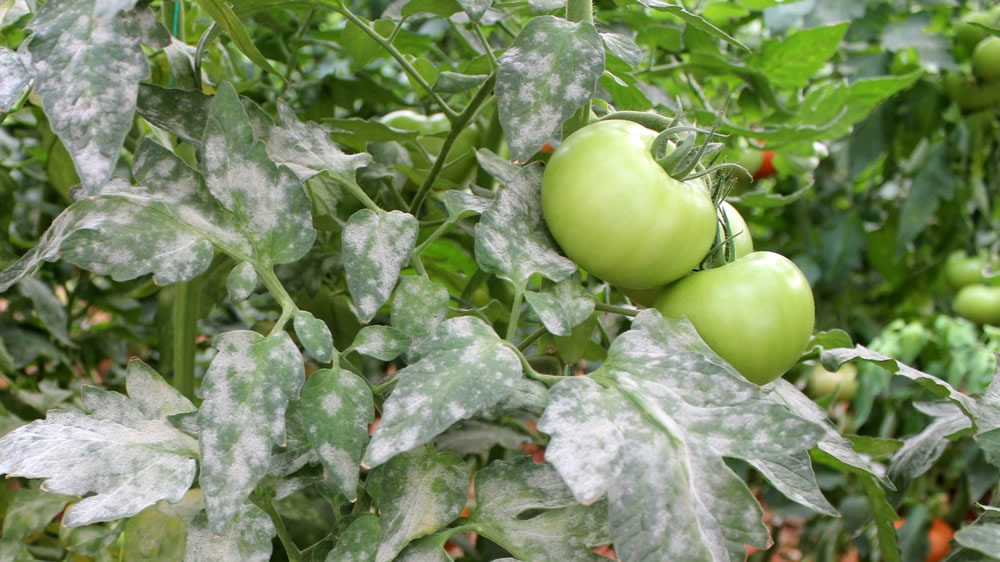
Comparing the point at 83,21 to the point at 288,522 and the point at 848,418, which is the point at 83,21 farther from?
the point at 848,418

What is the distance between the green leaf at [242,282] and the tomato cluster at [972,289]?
1.45m

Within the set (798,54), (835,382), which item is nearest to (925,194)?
(835,382)

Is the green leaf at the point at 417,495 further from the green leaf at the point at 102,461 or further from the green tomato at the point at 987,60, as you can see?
the green tomato at the point at 987,60

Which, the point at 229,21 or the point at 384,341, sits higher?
the point at 229,21

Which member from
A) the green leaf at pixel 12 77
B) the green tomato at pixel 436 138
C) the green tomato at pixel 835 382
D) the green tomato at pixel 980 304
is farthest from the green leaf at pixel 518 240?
the green tomato at pixel 980 304

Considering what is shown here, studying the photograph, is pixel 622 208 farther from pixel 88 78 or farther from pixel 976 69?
pixel 976 69

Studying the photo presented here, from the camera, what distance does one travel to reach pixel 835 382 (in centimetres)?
158

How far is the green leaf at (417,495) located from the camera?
0.41 meters

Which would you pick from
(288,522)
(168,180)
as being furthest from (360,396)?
(288,522)

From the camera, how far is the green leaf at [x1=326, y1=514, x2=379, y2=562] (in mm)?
407

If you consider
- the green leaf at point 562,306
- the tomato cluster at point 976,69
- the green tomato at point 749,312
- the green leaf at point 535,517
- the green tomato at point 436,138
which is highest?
the green leaf at point 562,306

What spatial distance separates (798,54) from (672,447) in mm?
703

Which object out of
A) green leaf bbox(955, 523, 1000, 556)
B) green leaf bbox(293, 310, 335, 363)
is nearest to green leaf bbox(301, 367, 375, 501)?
green leaf bbox(293, 310, 335, 363)

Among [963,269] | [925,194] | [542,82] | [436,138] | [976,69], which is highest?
[542,82]
